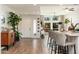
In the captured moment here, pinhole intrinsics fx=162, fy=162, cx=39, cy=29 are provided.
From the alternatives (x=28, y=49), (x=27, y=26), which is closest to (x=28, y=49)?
(x=28, y=49)

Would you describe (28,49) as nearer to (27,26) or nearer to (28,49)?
(28,49)

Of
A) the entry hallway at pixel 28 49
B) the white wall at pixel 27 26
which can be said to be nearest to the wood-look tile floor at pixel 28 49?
the entry hallway at pixel 28 49

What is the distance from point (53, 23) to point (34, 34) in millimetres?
2574

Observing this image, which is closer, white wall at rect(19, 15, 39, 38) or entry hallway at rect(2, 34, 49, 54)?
entry hallway at rect(2, 34, 49, 54)

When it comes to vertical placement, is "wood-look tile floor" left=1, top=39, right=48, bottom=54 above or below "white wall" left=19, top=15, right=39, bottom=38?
below

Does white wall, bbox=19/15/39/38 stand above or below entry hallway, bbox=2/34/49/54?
above

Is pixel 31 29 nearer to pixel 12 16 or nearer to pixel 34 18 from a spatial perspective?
pixel 34 18

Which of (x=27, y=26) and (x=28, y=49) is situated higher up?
(x=27, y=26)

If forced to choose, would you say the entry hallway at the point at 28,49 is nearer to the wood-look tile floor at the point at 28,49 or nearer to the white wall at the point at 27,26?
the wood-look tile floor at the point at 28,49

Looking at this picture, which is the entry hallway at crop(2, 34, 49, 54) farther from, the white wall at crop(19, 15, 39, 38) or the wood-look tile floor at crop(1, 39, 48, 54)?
the white wall at crop(19, 15, 39, 38)

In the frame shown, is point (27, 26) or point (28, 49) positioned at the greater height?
point (27, 26)

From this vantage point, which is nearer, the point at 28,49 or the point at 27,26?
the point at 28,49

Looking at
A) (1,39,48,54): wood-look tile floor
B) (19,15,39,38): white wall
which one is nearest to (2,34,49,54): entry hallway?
(1,39,48,54): wood-look tile floor
